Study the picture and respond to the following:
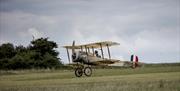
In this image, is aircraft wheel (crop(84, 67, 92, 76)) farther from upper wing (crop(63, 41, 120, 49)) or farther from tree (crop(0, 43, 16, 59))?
tree (crop(0, 43, 16, 59))

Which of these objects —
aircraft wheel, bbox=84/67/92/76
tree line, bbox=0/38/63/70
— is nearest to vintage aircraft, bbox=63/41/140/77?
aircraft wheel, bbox=84/67/92/76

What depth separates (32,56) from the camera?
86.9 metres

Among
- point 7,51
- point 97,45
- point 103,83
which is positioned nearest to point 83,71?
point 97,45

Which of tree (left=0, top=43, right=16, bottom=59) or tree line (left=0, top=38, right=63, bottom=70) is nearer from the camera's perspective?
tree line (left=0, top=38, right=63, bottom=70)

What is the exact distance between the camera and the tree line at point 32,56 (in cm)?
8419

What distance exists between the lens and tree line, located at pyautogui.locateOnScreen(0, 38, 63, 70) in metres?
84.2

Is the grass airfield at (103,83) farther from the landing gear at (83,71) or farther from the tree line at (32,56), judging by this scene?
the tree line at (32,56)

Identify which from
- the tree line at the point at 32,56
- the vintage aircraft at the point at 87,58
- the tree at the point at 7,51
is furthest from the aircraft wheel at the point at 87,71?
the tree at the point at 7,51

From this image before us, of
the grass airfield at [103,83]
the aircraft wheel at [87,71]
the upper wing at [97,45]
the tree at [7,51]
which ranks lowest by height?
the grass airfield at [103,83]

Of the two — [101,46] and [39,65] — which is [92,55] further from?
[39,65]

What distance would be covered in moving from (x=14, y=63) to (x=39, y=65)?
505cm

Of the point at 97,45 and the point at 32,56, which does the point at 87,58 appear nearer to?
the point at 97,45

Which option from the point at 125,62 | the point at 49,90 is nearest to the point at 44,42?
the point at 125,62

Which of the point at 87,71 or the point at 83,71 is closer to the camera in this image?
the point at 87,71
